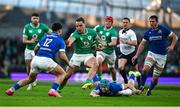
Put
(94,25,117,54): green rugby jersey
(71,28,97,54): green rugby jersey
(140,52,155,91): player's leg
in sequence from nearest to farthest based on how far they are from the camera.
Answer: (71,28,97,54): green rugby jersey < (140,52,155,91): player's leg < (94,25,117,54): green rugby jersey

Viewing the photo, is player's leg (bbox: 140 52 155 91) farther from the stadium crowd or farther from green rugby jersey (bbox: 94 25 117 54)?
the stadium crowd

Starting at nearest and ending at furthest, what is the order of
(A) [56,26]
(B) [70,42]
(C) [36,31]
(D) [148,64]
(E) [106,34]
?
1. (A) [56,26]
2. (B) [70,42]
3. (D) [148,64]
4. (C) [36,31]
5. (E) [106,34]

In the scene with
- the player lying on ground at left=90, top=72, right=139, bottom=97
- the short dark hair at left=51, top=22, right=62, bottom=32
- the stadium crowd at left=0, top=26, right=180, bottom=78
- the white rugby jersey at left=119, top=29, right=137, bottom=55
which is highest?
the short dark hair at left=51, top=22, right=62, bottom=32

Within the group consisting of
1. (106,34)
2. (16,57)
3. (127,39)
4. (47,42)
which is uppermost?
(47,42)

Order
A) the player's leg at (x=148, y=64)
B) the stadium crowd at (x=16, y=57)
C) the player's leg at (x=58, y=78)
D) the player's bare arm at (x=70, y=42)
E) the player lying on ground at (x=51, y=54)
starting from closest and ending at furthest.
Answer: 1. the player lying on ground at (x=51, y=54)
2. the player's leg at (x=58, y=78)
3. the player's bare arm at (x=70, y=42)
4. the player's leg at (x=148, y=64)
5. the stadium crowd at (x=16, y=57)

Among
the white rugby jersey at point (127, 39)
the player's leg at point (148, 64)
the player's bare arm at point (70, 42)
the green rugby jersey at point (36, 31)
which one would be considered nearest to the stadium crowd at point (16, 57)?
the green rugby jersey at point (36, 31)

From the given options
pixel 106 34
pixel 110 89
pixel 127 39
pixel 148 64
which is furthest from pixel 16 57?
pixel 110 89

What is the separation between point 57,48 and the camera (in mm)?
20562

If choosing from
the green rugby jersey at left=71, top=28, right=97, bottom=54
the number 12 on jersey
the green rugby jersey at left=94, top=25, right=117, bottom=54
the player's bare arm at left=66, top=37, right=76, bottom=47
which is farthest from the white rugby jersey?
the number 12 on jersey

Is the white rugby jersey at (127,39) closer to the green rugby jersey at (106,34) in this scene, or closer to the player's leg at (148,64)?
the green rugby jersey at (106,34)

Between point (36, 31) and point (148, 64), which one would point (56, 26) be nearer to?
point (148, 64)

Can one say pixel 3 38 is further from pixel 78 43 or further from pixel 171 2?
pixel 78 43

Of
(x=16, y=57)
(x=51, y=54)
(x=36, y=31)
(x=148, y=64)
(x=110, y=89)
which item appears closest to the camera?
(x=51, y=54)

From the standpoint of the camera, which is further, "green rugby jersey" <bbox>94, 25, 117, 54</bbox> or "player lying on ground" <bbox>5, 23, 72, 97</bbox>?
"green rugby jersey" <bbox>94, 25, 117, 54</bbox>
